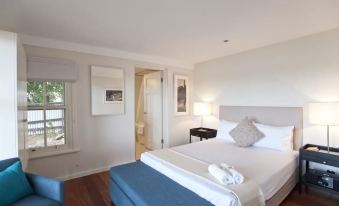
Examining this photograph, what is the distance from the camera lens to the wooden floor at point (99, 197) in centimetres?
235

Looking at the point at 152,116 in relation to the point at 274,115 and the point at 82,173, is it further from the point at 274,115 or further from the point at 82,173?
the point at 274,115

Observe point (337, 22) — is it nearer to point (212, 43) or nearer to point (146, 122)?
point (212, 43)

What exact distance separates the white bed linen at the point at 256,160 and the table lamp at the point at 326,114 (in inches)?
22.8

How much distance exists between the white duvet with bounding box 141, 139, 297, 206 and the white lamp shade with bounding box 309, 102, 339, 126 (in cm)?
60

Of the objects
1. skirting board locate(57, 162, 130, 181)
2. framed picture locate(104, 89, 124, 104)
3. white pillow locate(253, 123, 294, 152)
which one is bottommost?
skirting board locate(57, 162, 130, 181)

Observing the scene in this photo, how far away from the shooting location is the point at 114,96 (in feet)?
11.4

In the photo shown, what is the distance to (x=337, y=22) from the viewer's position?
2334mm

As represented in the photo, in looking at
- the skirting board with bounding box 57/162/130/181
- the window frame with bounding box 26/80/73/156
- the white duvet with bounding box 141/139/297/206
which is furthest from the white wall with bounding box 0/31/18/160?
the white duvet with bounding box 141/139/297/206

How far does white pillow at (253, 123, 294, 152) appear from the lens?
2.76m

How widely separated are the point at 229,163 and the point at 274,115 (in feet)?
4.89

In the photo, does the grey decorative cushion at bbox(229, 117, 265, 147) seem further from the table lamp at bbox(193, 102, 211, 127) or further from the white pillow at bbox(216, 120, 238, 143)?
the table lamp at bbox(193, 102, 211, 127)

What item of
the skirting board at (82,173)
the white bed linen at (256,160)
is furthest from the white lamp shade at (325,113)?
the skirting board at (82,173)

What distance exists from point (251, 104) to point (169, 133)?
1945 mm

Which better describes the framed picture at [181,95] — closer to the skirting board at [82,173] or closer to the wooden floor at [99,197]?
the skirting board at [82,173]
